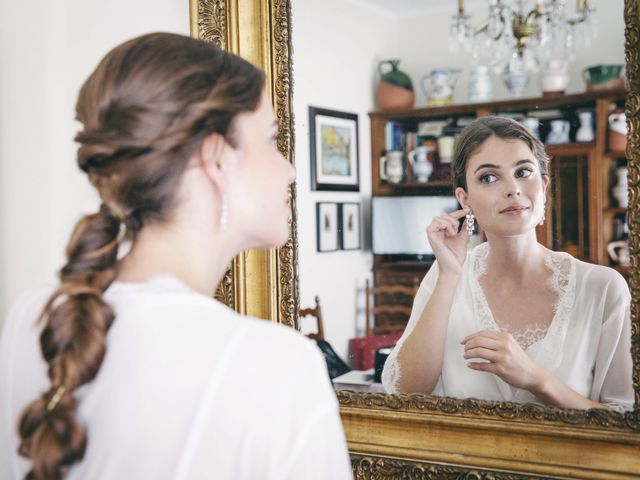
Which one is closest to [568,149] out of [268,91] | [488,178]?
[488,178]

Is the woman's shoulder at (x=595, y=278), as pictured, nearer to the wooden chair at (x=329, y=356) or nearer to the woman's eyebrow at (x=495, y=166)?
the woman's eyebrow at (x=495, y=166)

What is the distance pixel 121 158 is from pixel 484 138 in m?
0.66

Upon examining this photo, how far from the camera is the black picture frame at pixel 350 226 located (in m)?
1.42

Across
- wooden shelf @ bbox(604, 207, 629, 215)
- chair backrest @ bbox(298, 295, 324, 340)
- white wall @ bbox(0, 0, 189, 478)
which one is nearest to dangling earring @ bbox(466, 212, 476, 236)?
wooden shelf @ bbox(604, 207, 629, 215)

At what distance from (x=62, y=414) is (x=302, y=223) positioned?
781 millimetres

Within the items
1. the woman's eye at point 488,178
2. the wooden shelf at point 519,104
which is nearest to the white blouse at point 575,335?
the woman's eye at point 488,178

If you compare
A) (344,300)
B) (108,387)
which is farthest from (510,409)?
(108,387)

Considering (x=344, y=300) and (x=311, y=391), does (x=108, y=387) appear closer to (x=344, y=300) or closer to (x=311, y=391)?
(x=311, y=391)

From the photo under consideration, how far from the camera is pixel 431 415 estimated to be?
131 centimetres

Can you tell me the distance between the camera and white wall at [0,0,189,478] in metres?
1.63

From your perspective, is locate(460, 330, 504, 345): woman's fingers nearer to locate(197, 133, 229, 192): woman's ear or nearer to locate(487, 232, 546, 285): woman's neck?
locate(487, 232, 546, 285): woman's neck

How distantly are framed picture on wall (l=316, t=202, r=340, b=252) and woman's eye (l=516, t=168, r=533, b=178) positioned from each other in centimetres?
35

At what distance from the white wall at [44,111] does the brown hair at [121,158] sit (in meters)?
0.86

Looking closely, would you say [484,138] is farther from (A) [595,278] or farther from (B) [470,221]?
(A) [595,278]
